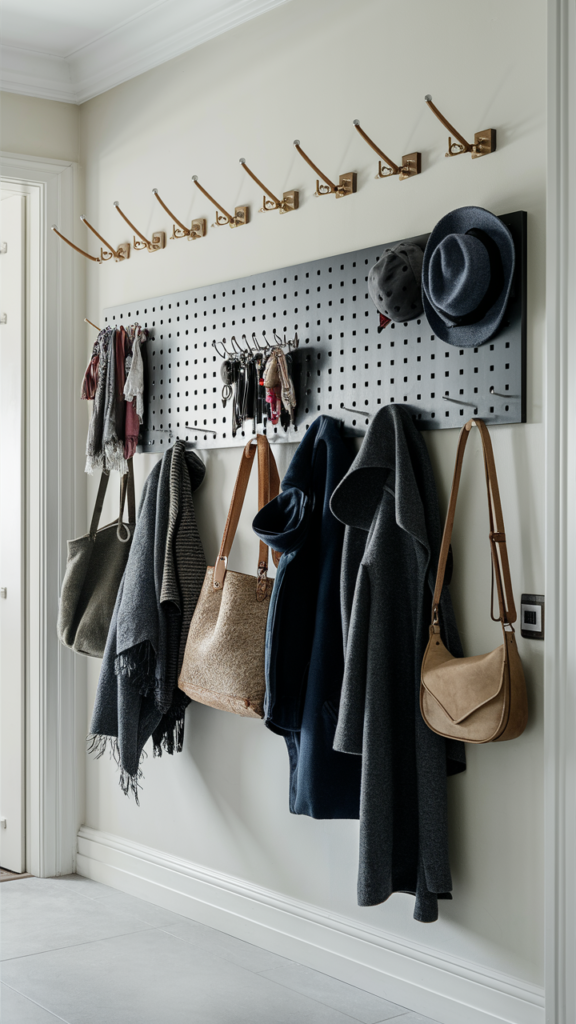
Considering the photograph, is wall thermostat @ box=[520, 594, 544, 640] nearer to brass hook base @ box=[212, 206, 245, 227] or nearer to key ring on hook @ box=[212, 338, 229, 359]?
key ring on hook @ box=[212, 338, 229, 359]

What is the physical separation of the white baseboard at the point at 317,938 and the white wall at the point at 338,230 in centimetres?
4

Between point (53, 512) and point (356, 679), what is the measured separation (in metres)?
1.62

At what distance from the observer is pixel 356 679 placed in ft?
7.32

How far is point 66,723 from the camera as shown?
11.5ft

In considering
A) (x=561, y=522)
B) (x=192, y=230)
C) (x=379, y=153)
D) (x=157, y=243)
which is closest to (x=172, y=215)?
(x=192, y=230)

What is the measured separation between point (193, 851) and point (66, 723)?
2.38 feet

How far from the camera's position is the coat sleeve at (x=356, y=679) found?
7.31ft

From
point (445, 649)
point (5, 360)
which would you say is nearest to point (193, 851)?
point (445, 649)

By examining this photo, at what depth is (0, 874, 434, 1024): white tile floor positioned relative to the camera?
2.35 meters

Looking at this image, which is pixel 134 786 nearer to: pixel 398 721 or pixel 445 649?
pixel 398 721

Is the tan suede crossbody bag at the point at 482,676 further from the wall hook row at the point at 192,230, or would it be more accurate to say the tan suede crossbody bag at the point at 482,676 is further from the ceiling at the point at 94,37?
the ceiling at the point at 94,37

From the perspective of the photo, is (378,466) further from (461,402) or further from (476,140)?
(476,140)

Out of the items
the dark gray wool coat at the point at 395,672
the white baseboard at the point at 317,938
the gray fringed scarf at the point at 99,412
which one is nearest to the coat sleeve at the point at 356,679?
the dark gray wool coat at the point at 395,672

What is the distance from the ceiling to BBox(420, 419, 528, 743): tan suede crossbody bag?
158 cm
